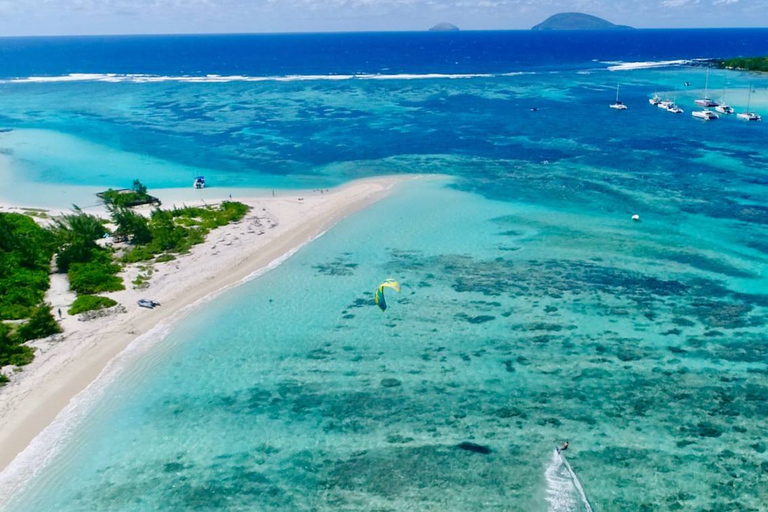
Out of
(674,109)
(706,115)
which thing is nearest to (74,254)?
(706,115)

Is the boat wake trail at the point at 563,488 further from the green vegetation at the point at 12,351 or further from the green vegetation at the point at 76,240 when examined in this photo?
the green vegetation at the point at 76,240

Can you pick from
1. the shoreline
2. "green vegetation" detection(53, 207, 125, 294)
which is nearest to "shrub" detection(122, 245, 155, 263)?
"green vegetation" detection(53, 207, 125, 294)

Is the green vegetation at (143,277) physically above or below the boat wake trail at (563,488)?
above

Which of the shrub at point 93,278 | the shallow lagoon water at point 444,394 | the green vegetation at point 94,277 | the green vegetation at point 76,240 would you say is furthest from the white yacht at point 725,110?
the shrub at point 93,278

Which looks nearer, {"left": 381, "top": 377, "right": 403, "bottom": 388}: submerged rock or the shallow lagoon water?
the shallow lagoon water

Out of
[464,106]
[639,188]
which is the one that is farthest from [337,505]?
[464,106]

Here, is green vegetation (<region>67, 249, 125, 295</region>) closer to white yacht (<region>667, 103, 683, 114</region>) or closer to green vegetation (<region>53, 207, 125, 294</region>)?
green vegetation (<region>53, 207, 125, 294</region>)

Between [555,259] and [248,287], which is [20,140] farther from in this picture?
[555,259]
